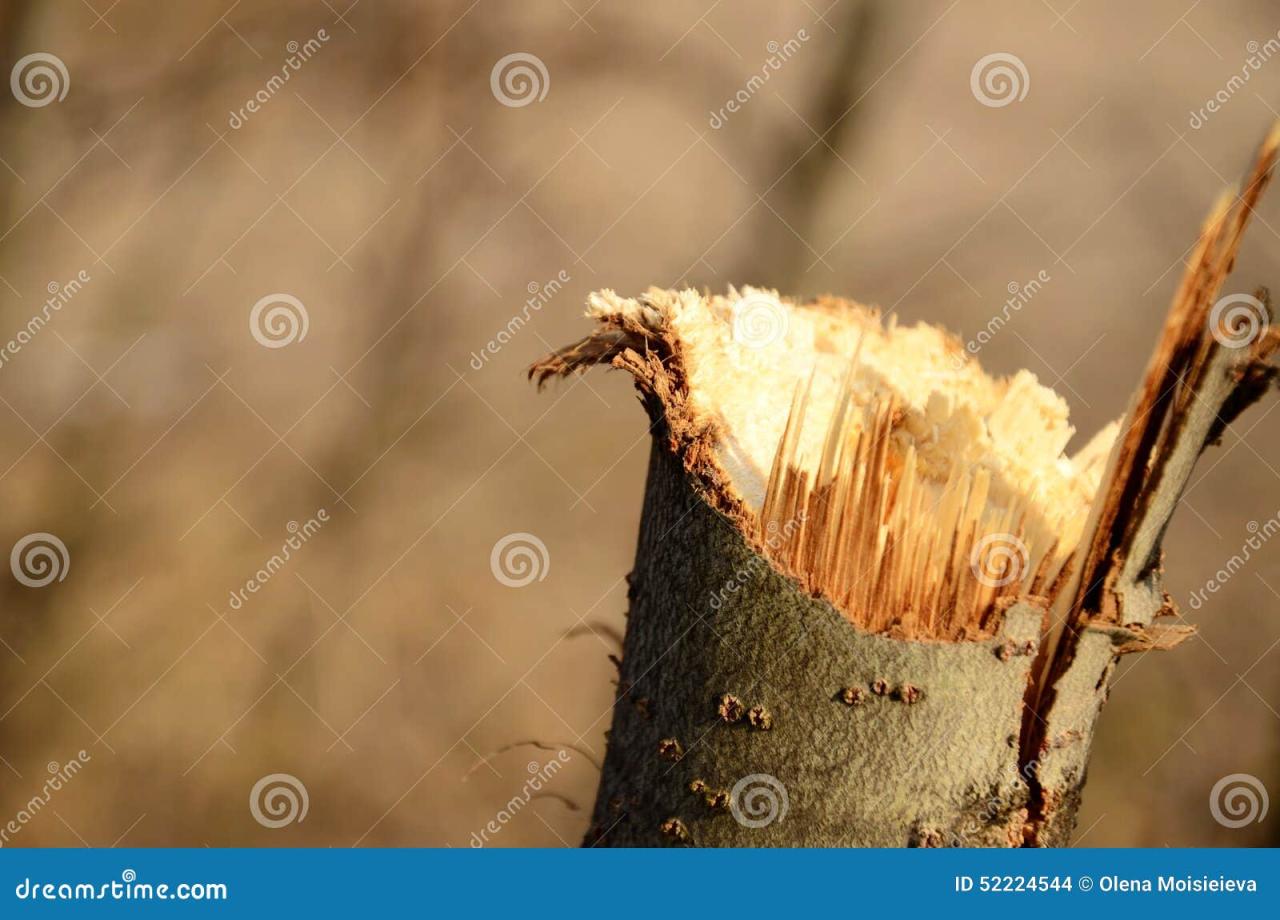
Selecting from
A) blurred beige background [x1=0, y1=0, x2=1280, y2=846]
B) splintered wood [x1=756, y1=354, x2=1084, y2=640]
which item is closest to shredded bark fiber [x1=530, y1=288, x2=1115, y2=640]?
splintered wood [x1=756, y1=354, x2=1084, y2=640]

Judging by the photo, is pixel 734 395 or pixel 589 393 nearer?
pixel 734 395

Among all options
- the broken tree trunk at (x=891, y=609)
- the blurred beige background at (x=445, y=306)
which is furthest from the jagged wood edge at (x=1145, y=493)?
the blurred beige background at (x=445, y=306)

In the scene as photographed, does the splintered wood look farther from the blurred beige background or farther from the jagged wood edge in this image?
the blurred beige background

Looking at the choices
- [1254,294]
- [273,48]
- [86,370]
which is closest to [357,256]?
[273,48]

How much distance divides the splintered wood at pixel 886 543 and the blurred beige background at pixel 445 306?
3.58 m

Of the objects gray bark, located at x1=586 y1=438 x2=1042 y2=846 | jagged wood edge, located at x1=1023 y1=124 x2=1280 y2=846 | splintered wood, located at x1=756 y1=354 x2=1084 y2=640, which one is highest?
jagged wood edge, located at x1=1023 y1=124 x2=1280 y2=846

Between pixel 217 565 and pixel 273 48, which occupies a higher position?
pixel 273 48

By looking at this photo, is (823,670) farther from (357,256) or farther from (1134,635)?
(357,256)

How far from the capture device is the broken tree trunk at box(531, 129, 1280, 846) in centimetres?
125

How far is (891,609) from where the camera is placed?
1259 mm

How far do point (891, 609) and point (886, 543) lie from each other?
77mm

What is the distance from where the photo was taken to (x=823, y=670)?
1.25 m

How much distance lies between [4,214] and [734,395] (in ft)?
12.7

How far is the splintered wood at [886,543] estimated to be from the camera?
1.26m
